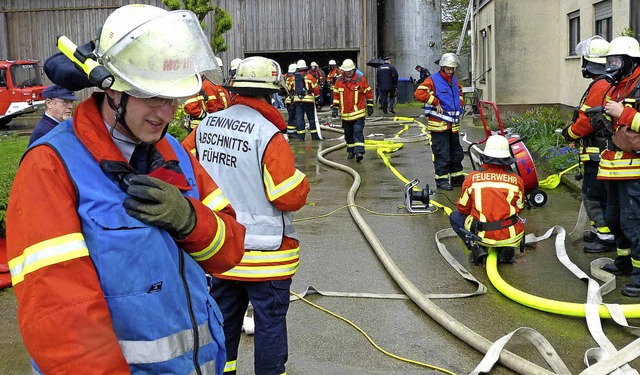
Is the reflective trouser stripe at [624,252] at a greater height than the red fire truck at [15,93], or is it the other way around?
the red fire truck at [15,93]

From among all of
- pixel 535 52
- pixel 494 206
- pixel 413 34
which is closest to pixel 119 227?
pixel 494 206

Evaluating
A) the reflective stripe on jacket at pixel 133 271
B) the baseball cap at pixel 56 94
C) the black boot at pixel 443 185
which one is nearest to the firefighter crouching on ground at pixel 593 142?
the black boot at pixel 443 185

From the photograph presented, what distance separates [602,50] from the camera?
6.50 m

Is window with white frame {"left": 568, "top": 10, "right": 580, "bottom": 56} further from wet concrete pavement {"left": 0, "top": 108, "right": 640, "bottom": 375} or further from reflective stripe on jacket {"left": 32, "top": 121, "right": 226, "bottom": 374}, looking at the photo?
reflective stripe on jacket {"left": 32, "top": 121, "right": 226, "bottom": 374}

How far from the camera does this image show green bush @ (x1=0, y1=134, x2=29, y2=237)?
6.05m

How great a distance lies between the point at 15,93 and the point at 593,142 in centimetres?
2007

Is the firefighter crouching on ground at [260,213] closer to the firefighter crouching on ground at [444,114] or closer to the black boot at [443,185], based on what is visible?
the firefighter crouching on ground at [444,114]

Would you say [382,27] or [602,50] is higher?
[382,27]

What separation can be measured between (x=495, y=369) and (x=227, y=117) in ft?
6.84

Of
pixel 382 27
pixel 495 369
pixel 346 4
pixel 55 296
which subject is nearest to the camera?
pixel 55 296

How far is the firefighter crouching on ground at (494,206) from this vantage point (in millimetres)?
6148

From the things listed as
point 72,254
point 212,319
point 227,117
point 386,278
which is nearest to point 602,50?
point 386,278

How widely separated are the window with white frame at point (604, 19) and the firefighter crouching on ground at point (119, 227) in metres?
11.1

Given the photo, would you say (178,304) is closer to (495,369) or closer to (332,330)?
(495,369)
